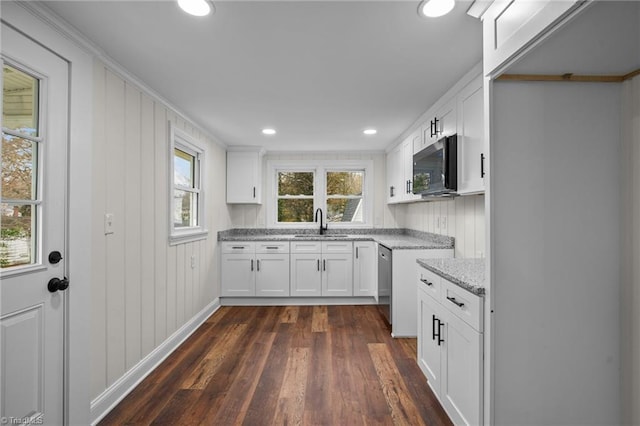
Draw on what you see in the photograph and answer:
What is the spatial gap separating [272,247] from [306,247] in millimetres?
464

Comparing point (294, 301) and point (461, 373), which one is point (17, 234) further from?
point (294, 301)

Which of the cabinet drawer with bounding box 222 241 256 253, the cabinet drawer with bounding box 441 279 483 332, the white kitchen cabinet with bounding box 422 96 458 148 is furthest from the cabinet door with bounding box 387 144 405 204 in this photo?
the cabinet drawer with bounding box 441 279 483 332

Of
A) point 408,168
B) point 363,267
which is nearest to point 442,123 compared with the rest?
point 408,168

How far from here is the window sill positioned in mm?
2816

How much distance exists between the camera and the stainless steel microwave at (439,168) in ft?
7.59

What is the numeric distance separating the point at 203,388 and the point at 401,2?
264 cm

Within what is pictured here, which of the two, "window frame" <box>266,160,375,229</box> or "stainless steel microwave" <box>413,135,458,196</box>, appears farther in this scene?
"window frame" <box>266,160,375,229</box>

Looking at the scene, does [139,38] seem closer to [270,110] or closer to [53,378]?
[270,110]

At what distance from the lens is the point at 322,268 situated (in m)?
4.18

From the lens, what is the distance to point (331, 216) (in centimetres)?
488

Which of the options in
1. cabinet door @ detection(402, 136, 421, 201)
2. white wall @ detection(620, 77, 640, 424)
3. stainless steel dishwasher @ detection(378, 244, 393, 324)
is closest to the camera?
white wall @ detection(620, 77, 640, 424)

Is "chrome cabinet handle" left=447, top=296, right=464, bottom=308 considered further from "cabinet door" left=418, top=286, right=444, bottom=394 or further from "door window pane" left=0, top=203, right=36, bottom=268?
"door window pane" left=0, top=203, right=36, bottom=268

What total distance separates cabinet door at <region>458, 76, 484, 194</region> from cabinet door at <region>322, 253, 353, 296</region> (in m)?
2.19

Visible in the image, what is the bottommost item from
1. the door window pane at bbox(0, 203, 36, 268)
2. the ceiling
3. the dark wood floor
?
the dark wood floor
